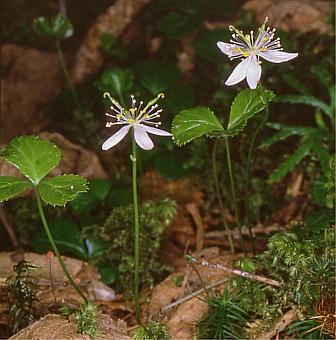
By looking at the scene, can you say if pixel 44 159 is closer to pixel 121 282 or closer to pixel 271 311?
pixel 121 282

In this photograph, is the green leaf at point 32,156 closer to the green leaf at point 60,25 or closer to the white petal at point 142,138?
the white petal at point 142,138

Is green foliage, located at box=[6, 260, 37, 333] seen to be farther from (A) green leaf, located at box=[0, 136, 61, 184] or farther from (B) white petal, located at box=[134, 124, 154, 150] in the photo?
(B) white petal, located at box=[134, 124, 154, 150]

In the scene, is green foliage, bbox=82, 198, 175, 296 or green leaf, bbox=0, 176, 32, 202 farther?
green foliage, bbox=82, 198, 175, 296

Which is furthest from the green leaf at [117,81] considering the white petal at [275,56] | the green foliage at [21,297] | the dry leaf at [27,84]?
the green foliage at [21,297]

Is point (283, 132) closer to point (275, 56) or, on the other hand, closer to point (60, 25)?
point (275, 56)

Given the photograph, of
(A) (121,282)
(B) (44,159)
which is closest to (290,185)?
(A) (121,282)

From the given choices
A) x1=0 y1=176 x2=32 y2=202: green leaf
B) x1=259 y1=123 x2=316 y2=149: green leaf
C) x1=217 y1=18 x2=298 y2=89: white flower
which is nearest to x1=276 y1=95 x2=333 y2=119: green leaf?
x1=259 y1=123 x2=316 y2=149: green leaf

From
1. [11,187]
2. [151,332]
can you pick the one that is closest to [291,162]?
[151,332]
